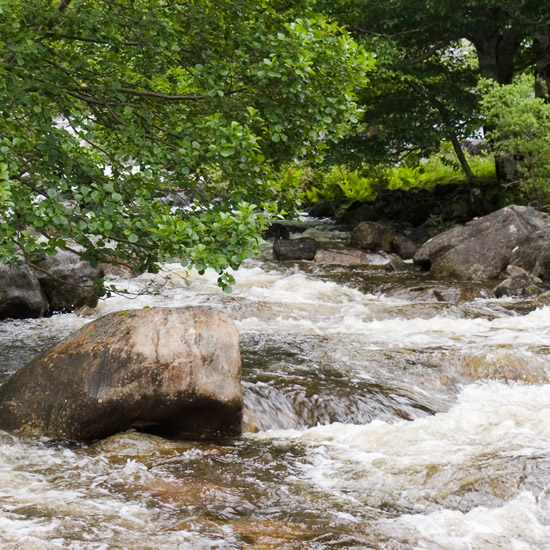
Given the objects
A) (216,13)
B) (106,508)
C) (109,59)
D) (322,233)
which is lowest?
(106,508)

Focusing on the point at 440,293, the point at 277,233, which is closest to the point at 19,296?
the point at 440,293

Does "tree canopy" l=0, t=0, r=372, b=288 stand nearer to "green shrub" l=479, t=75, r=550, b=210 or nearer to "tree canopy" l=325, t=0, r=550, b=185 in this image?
"green shrub" l=479, t=75, r=550, b=210

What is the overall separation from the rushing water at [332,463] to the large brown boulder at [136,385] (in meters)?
0.20

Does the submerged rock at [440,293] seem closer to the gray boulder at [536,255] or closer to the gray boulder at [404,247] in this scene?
the gray boulder at [536,255]

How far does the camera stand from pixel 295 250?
1728cm

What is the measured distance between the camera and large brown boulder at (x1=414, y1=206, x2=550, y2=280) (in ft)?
46.2

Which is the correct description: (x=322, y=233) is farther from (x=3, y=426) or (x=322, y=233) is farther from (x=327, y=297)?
(x=3, y=426)

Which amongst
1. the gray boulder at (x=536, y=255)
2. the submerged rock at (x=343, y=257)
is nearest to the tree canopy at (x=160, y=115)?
the gray boulder at (x=536, y=255)

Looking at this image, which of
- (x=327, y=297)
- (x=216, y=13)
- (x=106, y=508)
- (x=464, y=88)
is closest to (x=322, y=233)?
(x=464, y=88)

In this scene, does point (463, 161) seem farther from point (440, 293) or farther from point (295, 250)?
point (440, 293)

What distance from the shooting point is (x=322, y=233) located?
70.3 ft

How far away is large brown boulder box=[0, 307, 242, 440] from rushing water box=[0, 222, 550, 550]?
7.7 inches

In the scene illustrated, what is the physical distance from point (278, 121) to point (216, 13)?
4.30 ft

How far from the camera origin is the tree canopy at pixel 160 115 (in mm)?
5523
